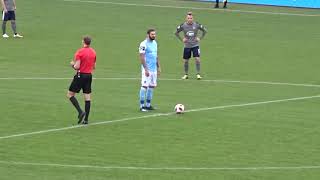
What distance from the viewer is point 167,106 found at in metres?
28.7

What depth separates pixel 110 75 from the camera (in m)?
35.6

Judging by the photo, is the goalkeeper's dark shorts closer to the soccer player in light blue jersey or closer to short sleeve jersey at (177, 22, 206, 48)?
short sleeve jersey at (177, 22, 206, 48)

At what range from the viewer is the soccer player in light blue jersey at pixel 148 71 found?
90.4 feet

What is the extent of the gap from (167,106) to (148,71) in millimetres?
1468

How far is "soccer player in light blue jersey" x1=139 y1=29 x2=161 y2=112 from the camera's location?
27.6 m

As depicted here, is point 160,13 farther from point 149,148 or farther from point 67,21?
point 149,148

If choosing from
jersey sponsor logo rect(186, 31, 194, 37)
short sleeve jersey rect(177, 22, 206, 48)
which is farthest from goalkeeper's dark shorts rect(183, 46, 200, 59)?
jersey sponsor logo rect(186, 31, 194, 37)

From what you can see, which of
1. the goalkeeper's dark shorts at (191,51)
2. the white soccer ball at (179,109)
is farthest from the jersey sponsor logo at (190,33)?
the white soccer ball at (179,109)

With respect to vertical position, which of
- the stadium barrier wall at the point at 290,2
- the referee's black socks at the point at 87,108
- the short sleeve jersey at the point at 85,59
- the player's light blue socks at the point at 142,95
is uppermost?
the stadium barrier wall at the point at 290,2

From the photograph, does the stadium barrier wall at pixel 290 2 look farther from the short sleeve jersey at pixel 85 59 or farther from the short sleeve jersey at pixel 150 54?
the short sleeve jersey at pixel 85 59

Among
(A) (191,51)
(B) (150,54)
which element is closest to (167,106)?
(B) (150,54)

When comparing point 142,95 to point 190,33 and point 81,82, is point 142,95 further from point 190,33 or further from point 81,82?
point 190,33

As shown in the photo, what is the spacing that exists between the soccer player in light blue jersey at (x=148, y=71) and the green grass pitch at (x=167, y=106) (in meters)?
0.48

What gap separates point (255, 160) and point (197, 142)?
2360 millimetres
